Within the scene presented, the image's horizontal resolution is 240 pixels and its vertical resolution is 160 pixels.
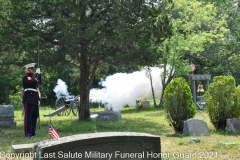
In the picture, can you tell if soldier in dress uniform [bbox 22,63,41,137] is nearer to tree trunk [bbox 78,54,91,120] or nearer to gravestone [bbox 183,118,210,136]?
gravestone [bbox 183,118,210,136]

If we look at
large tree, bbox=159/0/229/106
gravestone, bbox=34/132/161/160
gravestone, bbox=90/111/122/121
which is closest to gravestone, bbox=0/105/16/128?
gravestone, bbox=90/111/122/121

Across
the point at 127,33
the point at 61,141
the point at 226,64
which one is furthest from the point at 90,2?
the point at 226,64

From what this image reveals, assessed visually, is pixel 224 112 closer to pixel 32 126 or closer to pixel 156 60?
pixel 156 60

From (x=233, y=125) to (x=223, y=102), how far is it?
785mm

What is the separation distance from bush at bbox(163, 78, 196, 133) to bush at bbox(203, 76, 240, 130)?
0.82 meters

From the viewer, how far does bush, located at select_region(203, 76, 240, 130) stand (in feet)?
35.1

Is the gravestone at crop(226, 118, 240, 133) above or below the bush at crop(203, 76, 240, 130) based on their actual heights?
below

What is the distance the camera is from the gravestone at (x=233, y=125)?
10125mm

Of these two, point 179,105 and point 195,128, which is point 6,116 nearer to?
point 179,105

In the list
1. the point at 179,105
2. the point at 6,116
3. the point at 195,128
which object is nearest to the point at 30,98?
the point at 6,116

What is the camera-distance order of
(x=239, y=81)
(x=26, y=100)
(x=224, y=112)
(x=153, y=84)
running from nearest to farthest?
(x=26, y=100)
(x=224, y=112)
(x=153, y=84)
(x=239, y=81)

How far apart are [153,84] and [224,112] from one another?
17361mm

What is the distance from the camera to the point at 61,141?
3.99 meters

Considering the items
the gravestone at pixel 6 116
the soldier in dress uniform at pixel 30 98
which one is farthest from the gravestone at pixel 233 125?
the gravestone at pixel 6 116
